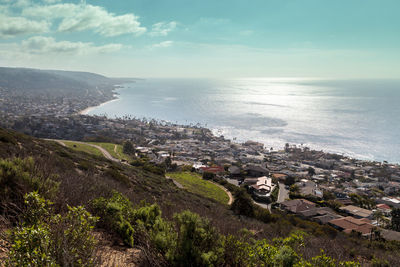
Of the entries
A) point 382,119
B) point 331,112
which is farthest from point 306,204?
point 331,112

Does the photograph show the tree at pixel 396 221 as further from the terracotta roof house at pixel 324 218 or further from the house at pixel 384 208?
the house at pixel 384 208

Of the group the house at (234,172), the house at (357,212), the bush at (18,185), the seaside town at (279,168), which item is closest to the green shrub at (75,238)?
the bush at (18,185)

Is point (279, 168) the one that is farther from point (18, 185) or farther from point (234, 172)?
point (18, 185)

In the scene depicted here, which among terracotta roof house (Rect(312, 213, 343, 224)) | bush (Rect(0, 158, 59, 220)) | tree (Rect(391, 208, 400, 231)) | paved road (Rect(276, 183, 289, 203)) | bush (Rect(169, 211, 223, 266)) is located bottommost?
paved road (Rect(276, 183, 289, 203))

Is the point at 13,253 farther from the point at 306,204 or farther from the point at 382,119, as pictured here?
the point at 382,119

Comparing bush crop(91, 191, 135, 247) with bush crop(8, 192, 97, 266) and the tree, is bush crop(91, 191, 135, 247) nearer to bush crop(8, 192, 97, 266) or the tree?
bush crop(8, 192, 97, 266)

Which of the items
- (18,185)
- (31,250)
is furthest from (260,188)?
(31,250)

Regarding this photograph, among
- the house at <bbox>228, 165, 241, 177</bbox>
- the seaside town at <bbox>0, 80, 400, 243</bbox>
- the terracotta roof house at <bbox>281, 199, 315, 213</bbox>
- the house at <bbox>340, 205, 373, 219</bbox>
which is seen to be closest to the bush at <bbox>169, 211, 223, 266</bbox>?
the seaside town at <bbox>0, 80, 400, 243</bbox>
